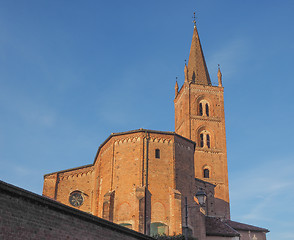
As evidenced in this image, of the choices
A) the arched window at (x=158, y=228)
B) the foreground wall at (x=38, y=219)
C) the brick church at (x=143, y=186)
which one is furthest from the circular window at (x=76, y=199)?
the foreground wall at (x=38, y=219)

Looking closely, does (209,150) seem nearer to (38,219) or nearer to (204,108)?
(204,108)

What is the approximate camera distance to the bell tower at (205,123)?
169ft

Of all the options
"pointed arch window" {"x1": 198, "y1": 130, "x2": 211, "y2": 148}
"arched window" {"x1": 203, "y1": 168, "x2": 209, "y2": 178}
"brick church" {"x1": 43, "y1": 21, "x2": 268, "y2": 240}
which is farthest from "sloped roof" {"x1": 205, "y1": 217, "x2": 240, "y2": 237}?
"pointed arch window" {"x1": 198, "y1": 130, "x2": 211, "y2": 148}

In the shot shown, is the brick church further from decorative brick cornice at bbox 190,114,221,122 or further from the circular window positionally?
decorative brick cornice at bbox 190,114,221,122

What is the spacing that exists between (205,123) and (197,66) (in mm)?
10580

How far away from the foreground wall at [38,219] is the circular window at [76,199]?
1931 cm

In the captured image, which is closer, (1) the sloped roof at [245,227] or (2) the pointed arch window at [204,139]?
(1) the sloped roof at [245,227]

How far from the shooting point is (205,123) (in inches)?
2197

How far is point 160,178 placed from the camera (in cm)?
2820

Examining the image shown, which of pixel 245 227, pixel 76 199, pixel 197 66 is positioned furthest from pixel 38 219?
pixel 197 66

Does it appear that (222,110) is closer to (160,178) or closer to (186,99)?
(186,99)

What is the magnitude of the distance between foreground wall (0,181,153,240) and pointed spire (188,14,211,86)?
157ft

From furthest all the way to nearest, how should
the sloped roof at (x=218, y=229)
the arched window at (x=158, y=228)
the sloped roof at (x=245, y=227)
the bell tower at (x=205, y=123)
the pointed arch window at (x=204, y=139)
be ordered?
the pointed arch window at (x=204, y=139) < the bell tower at (x=205, y=123) < the sloped roof at (x=245, y=227) < the sloped roof at (x=218, y=229) < the arched window at (x=158, y=228)

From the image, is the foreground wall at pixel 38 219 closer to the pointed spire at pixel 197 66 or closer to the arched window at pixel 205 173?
the arched window at pixel 205 173
